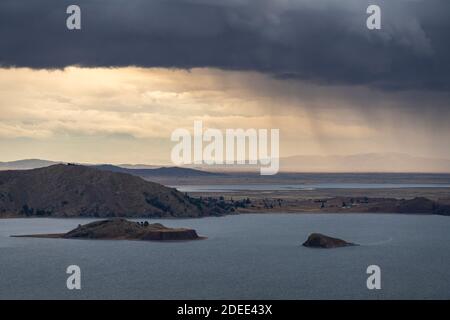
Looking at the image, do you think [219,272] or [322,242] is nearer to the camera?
[219,272]

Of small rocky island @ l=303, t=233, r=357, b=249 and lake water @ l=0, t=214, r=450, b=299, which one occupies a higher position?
small rocky island @ l=303, t=233, r=357, b=249

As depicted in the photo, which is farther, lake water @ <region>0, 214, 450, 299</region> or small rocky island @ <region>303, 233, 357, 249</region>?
small rocky island @ <region>303, 233, 357, 249</region>

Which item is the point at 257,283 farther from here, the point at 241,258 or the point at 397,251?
the point at 397,251

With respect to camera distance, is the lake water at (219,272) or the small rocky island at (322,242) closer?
the lake water at (219,272)

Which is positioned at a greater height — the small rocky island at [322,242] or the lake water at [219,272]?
the small rocky island at [322,242]

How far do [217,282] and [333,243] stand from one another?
62.5 m

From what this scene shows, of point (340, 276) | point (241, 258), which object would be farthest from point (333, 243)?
point (340, 276)

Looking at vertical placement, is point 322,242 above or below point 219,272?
above
